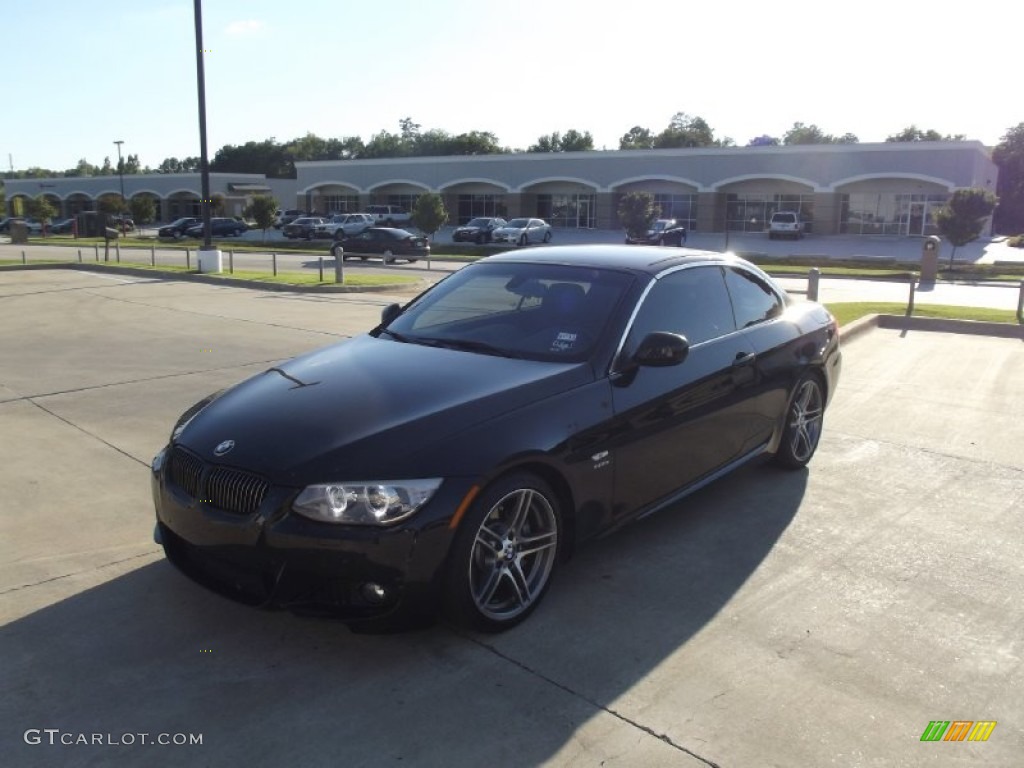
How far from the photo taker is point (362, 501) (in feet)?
10.7

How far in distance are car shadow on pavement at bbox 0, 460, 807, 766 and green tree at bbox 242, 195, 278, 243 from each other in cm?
4813

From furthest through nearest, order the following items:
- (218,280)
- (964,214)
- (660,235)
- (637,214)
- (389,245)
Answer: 1. (660,235)
2. (637,214)
3. (964,214)
4. (389,245)
5. (218,280)

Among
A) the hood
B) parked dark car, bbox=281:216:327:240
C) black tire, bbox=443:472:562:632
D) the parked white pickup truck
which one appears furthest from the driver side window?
parked dark car, bbox=281:216:327:240

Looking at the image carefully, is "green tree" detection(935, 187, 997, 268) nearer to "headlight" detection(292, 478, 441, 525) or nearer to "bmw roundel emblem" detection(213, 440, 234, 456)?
"headlight" detection(292, 478, 441, 525)

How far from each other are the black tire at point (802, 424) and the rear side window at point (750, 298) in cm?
55

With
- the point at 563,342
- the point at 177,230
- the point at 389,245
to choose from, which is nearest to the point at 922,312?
the point at 563,342

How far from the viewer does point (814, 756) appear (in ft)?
9.46

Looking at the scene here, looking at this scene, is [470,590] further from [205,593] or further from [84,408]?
[84,408]

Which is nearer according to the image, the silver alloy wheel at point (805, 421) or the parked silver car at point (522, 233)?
the silver alloy wheel at point (805, 421)

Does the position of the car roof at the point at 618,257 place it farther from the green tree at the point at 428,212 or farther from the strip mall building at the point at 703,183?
the strip mall building at the point at 703,183

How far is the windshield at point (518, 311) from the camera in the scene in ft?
14.4

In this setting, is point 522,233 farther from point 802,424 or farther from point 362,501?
point 362,501

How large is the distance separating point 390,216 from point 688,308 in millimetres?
51736

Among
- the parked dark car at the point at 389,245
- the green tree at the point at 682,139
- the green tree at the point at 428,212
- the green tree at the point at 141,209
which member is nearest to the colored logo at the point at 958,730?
the parked dark car at the point at 389,245
